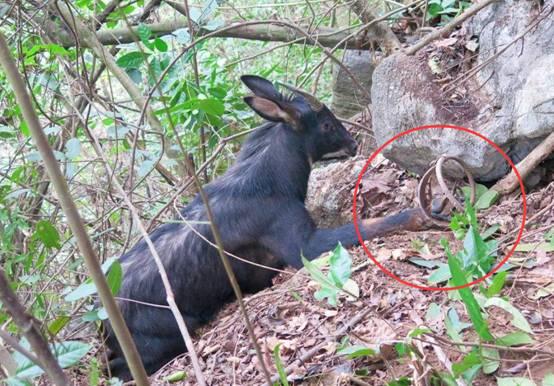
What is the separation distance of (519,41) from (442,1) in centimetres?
173

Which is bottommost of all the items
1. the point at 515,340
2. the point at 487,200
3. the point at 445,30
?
the point at 515,340

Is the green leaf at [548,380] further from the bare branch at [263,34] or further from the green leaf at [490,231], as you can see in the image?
the bare branch at [263,34]

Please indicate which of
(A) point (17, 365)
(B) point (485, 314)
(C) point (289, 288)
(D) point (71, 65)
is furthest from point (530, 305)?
(D) point (71, 65)

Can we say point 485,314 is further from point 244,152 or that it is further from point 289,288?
point 244,152

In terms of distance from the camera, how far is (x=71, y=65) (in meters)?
7.16

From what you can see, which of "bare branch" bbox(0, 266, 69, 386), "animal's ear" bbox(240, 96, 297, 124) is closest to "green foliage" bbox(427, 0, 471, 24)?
"animal's ear" bbox(240, 96, 297, 124)

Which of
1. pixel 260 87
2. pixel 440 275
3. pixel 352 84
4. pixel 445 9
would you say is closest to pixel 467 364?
pixel 440 275

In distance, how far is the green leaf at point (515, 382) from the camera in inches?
135

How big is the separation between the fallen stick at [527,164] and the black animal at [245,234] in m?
0.84

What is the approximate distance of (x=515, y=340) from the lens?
3.68 metres

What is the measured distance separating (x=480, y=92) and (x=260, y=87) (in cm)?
195

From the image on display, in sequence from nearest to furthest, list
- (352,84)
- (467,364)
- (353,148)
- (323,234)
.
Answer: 1. (467,364)
2. (323,234)
3. (353,148)
4. (352,84)

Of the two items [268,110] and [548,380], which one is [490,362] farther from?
[268,110]

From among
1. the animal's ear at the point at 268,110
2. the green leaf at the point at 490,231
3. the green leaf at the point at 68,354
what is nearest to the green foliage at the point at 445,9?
the animal's ear at the point at 268,110
